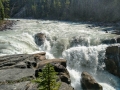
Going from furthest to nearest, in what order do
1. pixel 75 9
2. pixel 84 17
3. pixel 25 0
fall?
1. pixel 25 0
2. pixel 75 9
3. pixel 84 17

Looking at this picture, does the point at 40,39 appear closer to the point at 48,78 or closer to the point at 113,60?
the point at 113,60

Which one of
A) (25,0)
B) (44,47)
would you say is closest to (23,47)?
(44,47)

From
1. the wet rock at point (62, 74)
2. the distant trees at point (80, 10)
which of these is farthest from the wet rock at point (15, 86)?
the distant trees at point (80, 10)

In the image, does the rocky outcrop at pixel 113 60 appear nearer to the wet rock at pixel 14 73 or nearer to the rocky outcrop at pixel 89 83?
the rocky outcrop at pixel 89 83

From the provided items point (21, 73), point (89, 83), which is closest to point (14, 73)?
point (21, 73)

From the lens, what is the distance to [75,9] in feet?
362

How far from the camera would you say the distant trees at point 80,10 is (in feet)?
287

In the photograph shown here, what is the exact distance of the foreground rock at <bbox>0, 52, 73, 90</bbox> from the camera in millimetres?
15320

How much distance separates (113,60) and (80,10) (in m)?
80.8

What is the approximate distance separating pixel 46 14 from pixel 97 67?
9282 centimetres

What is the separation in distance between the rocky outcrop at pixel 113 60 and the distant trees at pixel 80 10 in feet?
163

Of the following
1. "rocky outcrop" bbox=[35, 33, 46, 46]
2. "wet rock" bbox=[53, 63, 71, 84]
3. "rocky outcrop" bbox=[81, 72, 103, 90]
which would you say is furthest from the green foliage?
"rocky outcrop" bbox=[35, 33, 46, 46]

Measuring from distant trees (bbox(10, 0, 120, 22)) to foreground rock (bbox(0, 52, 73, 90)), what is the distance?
209 ft

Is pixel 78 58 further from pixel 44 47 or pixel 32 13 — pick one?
pixel 32 13
